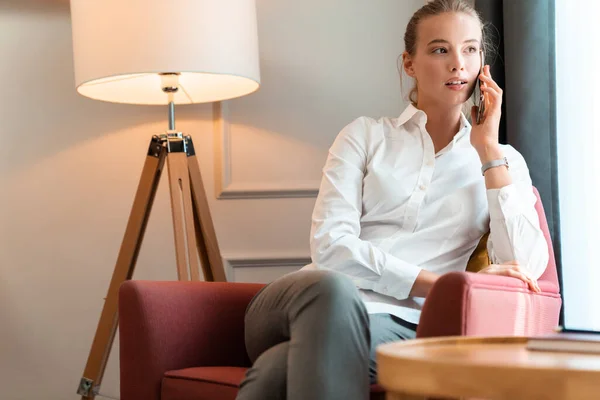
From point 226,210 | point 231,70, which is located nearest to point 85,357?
point 226,210

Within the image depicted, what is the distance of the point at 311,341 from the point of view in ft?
4.62

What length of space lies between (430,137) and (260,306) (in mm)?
654

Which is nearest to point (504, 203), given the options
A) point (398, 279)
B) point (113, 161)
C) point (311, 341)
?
point (398, 279)

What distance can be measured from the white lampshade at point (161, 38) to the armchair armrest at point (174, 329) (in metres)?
0.67

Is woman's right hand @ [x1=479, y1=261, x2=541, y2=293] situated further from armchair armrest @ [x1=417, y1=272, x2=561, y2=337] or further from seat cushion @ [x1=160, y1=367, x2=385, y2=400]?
→ seat cushion @ [x1=160, y1=367, x2=385, y2=400]

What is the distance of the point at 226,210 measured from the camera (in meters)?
2.84

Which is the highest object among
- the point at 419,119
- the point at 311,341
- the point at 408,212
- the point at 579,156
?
the point at 419,119

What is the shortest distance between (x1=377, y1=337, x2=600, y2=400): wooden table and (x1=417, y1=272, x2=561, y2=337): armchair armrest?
0.31 meters

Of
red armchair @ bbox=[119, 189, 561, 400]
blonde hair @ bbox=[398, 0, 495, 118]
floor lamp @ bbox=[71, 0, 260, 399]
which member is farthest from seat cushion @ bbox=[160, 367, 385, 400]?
blonde hair @ bbox=[398, 0, 495, 118]

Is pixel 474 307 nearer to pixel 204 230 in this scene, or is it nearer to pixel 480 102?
pixel 480 102

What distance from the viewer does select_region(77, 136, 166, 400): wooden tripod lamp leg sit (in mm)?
2406

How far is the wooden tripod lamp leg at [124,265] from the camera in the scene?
7.89 ft

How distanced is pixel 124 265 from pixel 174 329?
67cm

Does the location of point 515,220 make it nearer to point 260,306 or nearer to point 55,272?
point 260,306
